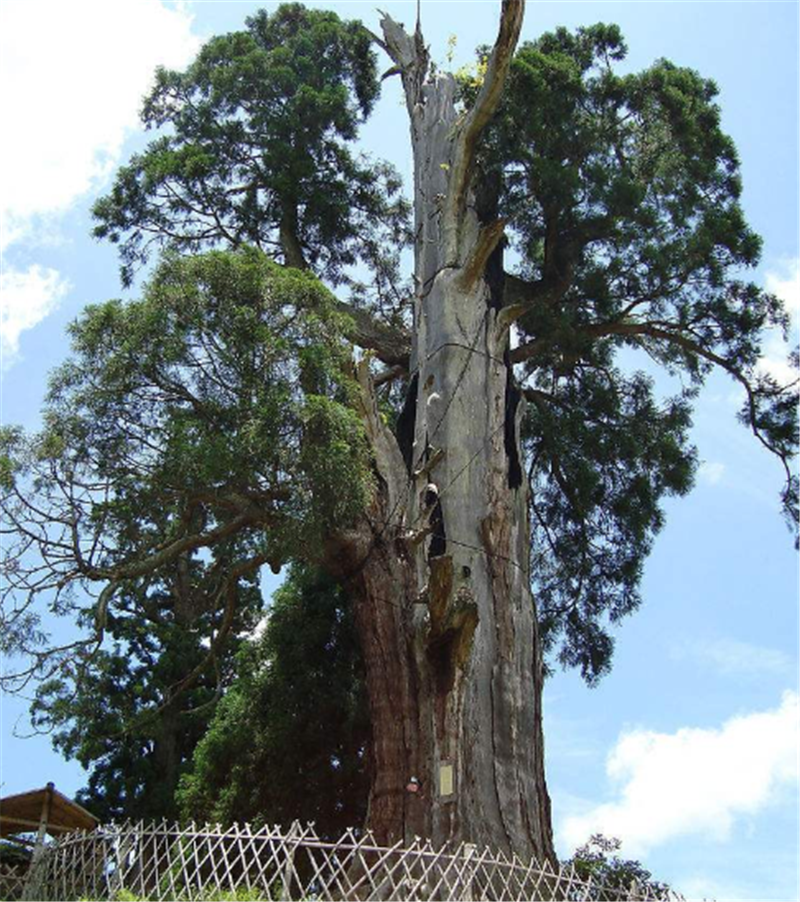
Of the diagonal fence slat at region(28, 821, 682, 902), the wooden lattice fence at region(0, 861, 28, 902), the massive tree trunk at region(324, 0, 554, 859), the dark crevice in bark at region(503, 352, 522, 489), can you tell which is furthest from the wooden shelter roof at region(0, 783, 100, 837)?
the dark crevice in bark at region(503, 352, 522, 489)

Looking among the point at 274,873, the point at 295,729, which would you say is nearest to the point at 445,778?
the point at 274,873

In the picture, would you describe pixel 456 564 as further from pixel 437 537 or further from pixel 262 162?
pixel 262 162

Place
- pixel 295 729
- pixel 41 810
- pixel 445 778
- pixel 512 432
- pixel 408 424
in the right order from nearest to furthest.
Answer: pixel 445 778
pixel 41 810
pixel 512 432
pixel 408 424
pixel 295 729

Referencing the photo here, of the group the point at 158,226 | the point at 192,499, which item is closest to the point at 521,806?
the point at 192,499

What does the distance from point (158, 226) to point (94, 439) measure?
18.2ft

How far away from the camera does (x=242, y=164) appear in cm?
1334

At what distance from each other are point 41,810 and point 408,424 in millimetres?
4694

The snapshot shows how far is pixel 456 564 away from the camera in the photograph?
9070 millimetres

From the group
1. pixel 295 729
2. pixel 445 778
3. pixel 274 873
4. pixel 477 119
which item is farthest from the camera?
pixel 477 119

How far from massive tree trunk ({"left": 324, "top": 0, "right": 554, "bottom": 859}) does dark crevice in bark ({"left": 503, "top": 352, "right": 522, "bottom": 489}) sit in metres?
0.02

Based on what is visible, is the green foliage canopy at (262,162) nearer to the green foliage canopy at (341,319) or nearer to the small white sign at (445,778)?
the green foliage canopy at (341,319)

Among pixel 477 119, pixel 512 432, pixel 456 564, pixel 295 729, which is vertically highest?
pixel 477 119

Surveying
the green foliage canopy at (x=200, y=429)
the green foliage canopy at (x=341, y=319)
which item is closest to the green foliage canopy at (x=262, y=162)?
the green foliage canopy at (x=341, y=319)

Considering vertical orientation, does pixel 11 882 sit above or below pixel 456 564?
below
